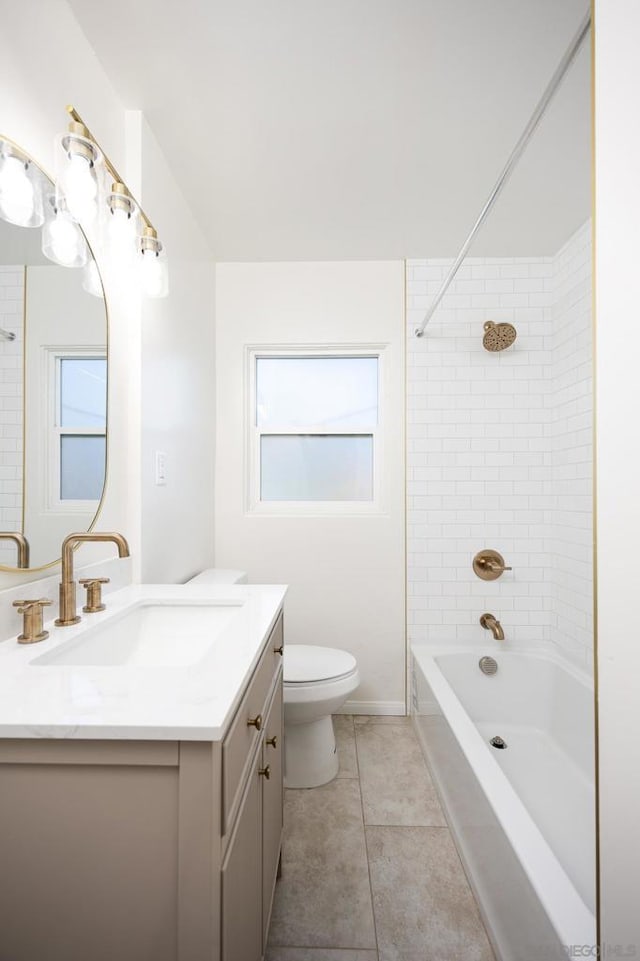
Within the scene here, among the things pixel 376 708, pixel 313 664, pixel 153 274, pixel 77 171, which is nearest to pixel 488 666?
pixel 376 708

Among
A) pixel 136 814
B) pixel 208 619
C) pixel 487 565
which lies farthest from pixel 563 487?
pixel 136 814

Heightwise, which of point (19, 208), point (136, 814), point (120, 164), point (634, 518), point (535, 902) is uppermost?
point (120, 164)

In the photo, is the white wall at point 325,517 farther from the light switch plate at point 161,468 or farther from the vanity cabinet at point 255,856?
the vanity cabinet at point 255,856

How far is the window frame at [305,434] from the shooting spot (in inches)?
103

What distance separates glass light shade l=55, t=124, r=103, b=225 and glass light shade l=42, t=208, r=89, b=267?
0.03 m

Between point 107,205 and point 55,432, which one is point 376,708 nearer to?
point 55,432

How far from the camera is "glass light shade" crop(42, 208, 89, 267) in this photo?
111 centimetres

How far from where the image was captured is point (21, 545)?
3.39ft

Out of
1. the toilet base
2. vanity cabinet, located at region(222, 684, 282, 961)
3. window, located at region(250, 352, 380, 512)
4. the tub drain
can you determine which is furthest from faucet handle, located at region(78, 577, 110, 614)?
the tub drain

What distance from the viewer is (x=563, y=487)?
7.93 ft

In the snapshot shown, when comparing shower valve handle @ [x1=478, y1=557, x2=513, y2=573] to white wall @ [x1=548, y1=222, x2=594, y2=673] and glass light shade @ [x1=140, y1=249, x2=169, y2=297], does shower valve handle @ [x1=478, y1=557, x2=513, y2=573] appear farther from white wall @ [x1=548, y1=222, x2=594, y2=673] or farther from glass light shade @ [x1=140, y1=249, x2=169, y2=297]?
glass light shade @ [x1=140, y1=249, x2=169, y2=297]

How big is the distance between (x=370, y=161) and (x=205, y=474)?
1.60 meters

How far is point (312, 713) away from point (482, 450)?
1.63 metres

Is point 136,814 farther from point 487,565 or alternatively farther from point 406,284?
point 406,284
